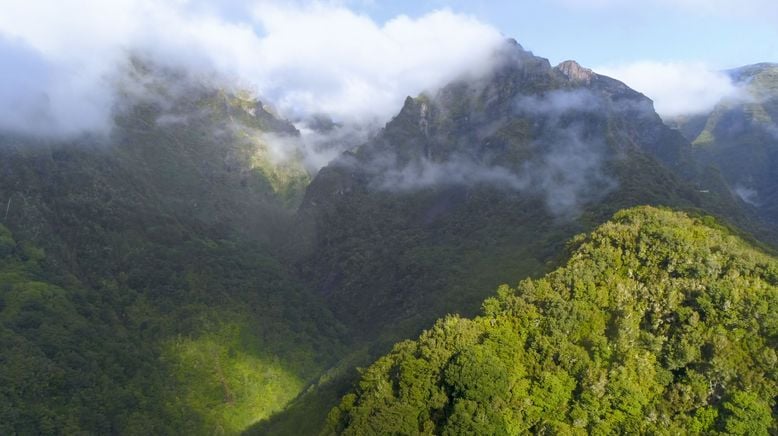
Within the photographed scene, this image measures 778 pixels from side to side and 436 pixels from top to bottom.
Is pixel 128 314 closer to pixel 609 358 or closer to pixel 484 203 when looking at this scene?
pixel 484 203

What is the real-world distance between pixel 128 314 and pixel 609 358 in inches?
4452

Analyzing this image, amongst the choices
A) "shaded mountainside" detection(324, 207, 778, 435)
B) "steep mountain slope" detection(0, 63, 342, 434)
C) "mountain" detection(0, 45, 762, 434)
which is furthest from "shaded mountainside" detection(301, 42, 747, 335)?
"shaded mountainside" detection(324, 207, 778, 435)

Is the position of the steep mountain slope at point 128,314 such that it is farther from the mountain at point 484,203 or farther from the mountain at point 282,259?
the mountain at point 484,203

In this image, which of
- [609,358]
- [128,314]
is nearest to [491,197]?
[128,314]

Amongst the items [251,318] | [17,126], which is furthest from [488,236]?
[17,126]

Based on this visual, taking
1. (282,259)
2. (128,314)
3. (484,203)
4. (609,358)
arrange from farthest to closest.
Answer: (282,259), (484,203), (128,314), (609,358)

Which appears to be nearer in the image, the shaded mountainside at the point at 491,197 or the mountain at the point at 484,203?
the mountain at the point at 484,203

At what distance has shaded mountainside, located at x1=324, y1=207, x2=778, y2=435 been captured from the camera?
136 ft

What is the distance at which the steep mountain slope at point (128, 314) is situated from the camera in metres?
103

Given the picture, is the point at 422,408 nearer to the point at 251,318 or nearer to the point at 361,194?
the point at 251,318

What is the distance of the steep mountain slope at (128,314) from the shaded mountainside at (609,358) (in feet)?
238

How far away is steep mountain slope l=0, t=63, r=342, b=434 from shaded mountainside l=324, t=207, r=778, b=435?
72.7 m

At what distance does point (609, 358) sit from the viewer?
44.9 metres

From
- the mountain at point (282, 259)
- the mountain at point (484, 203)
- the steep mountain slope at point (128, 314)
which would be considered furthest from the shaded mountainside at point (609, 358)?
the steep mountain slope at point (128, 314)
